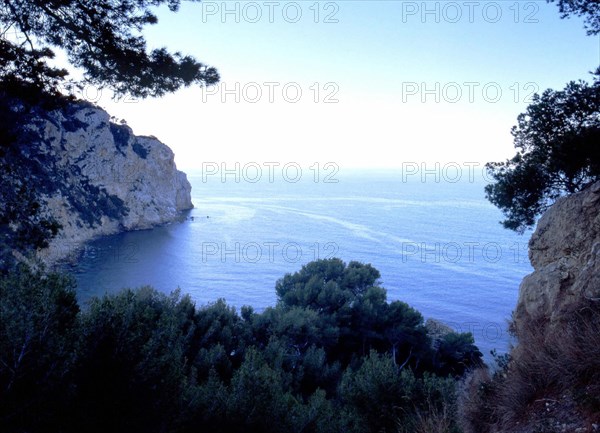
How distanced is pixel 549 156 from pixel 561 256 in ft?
6.48

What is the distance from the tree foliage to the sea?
60.9ft

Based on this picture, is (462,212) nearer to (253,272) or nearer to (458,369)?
(253,272)

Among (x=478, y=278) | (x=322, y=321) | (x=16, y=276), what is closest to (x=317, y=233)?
(x=478, y=278)

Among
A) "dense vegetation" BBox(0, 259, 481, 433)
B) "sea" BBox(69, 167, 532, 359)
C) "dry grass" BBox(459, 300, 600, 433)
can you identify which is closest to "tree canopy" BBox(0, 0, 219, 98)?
"dense vegetation" BBox(0, 259, 481, 433)

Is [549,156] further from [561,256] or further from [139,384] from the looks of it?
[139,384]

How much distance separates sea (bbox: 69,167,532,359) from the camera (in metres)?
40.3

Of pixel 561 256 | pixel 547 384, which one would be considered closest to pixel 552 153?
pixel 561 256

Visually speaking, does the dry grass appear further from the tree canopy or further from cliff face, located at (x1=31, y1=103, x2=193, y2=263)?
cliff face, located at (x1=31, y1=103, x2=193, y2=263)

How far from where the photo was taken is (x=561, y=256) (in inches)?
331

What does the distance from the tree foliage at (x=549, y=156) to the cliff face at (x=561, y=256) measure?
59 centimetres

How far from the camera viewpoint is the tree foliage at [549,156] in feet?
25.4

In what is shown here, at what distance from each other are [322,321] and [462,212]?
2776 inches

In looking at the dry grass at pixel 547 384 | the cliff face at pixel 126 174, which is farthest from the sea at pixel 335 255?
the dry grass at pixel 547 384

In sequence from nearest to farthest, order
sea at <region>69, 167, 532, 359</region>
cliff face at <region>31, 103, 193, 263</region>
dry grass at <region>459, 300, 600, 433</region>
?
dry grass at <region>459, 300, 600, 433</region>
sea at <region>69, 167, 532, 359</region>
cliff face at <region>31, 103, 193, 263</region>
